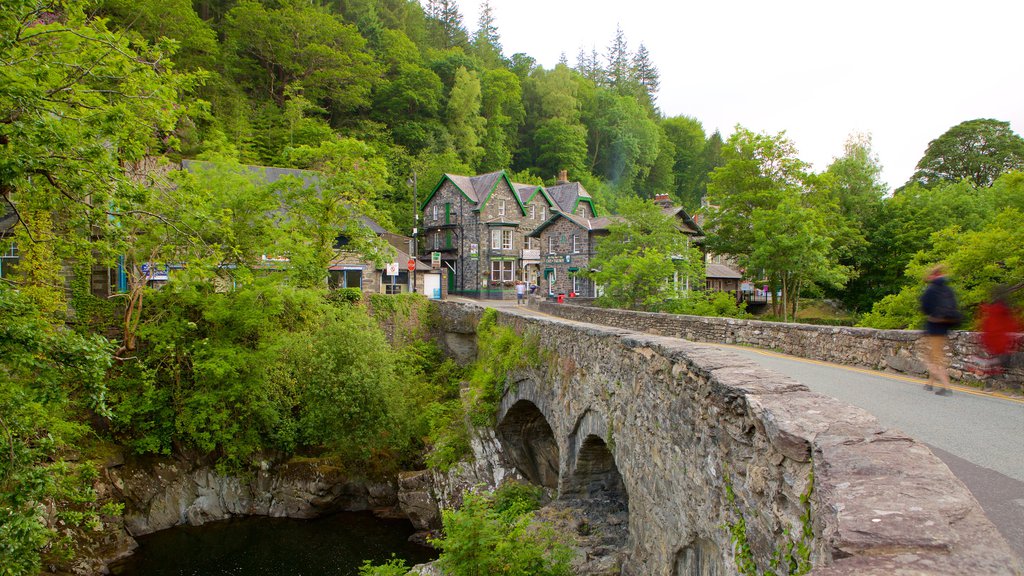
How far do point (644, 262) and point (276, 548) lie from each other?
669 inches

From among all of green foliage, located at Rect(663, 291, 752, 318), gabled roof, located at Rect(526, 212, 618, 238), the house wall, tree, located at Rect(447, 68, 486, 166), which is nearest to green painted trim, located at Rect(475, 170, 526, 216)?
gabled roof, located at Rect(526, 212, 618, 238)

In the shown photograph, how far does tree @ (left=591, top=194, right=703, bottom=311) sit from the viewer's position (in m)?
24.8

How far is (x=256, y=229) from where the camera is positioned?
1855cm

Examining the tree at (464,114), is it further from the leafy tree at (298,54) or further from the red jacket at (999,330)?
the red jacket at (999,330)

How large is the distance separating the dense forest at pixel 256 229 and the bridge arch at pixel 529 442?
1397mm

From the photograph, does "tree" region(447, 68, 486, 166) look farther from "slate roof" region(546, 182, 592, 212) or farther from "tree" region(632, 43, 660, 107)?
"tree" region(632, 43, 660, 107)

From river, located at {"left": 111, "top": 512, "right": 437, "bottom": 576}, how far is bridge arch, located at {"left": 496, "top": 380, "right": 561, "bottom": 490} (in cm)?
325

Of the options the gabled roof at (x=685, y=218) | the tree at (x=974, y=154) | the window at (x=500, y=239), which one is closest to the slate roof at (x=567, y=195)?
the window at (x=500, y=239)

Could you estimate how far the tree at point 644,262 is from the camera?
2484 centimetres

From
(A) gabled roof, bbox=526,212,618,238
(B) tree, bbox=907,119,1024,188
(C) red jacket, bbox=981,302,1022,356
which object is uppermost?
(B) tree, bbox=907,119,1024,188

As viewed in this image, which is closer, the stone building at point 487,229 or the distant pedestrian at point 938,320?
the distant pedestrian at point 938,320

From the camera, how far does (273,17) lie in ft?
149

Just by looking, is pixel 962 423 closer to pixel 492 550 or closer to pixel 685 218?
A: pixel 492 550

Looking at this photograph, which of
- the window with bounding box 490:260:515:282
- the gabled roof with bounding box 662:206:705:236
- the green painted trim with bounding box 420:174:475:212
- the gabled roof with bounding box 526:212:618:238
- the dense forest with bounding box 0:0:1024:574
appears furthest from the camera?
the window with bounding box 490:260:515:282
